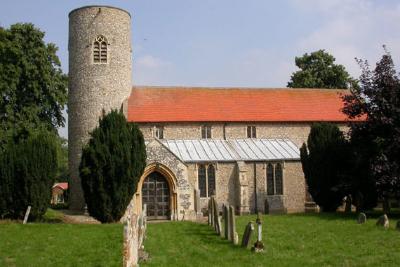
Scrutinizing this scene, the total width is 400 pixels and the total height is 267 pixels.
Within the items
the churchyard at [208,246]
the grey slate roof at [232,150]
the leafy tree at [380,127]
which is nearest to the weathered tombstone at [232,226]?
the churchyard at [208,246]

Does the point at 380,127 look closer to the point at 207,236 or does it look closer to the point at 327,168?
the point at 327,168

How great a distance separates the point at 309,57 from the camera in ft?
142

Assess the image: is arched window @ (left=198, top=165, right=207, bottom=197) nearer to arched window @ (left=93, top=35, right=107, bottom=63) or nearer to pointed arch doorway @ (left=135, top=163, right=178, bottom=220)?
pointed arch doorway @ (left=135, top=163, right=178, bottom=220)

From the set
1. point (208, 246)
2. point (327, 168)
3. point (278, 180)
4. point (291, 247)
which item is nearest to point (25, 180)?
point (208, 246)

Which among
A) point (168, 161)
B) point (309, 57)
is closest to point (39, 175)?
point (168, 161)

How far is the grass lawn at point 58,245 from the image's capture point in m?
10.7

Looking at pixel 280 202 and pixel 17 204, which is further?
pixel 280 202

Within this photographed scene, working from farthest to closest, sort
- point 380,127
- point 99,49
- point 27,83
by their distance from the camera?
point 27,83
point 99,49
point 380,127

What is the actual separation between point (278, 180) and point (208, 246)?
48.3 feet

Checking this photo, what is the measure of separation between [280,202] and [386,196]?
7.58 m

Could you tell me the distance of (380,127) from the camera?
1914cm

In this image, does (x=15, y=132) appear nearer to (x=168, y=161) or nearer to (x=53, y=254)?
(x=168, y=161)

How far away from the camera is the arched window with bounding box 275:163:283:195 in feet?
87.1

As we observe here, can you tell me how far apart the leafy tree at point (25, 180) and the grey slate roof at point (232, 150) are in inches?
287
